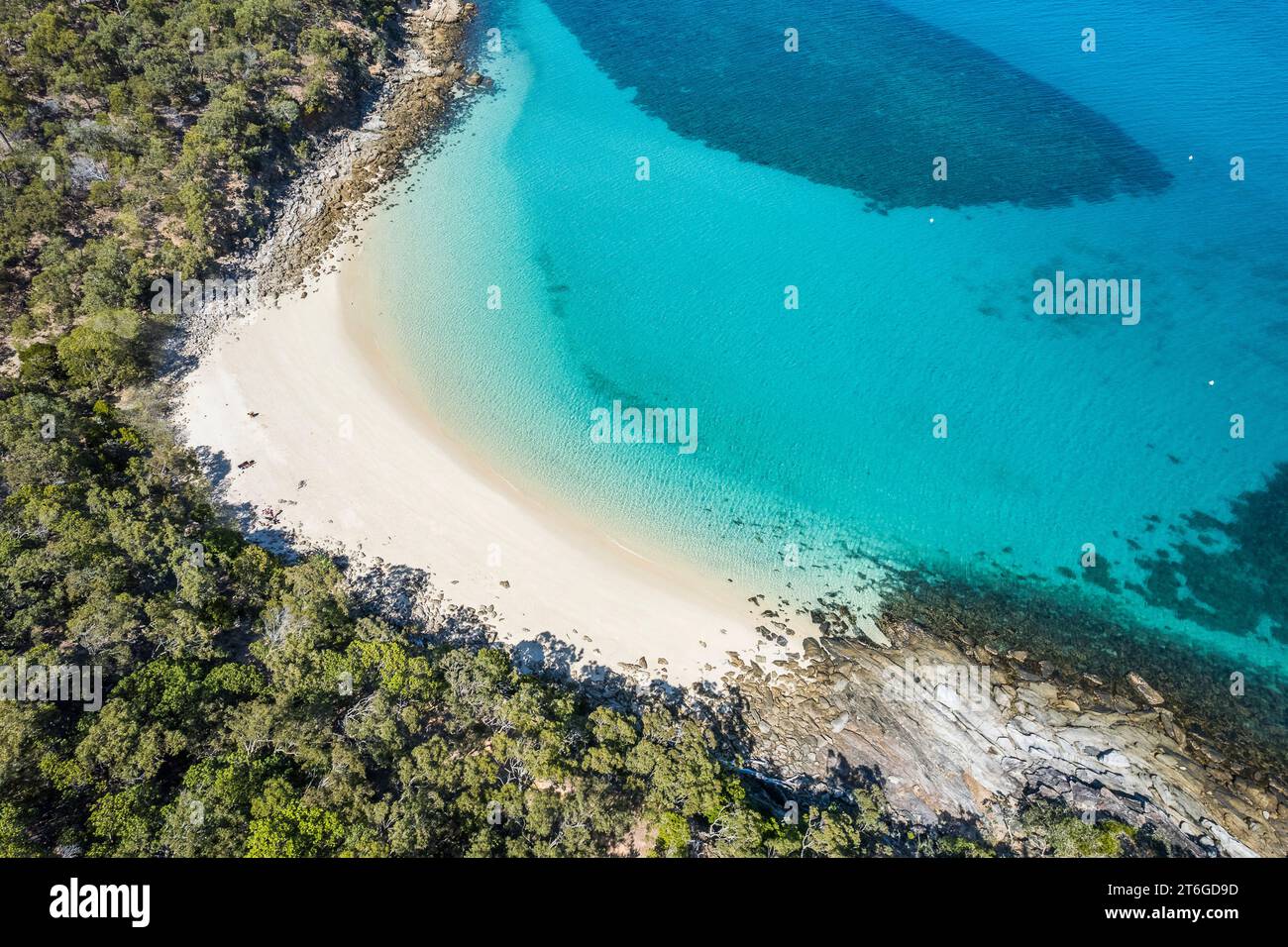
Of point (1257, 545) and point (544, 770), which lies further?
point (1257, 545)

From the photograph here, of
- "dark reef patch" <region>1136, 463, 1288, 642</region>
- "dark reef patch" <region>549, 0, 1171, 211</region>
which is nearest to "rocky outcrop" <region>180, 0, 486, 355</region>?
"dark reef patch" <region>549, 0, 1171, 211</region>

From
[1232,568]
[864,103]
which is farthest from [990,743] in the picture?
[864,103]

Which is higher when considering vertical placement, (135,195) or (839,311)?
(135,195)

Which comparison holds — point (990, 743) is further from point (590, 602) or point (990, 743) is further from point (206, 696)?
point (206, 696)
